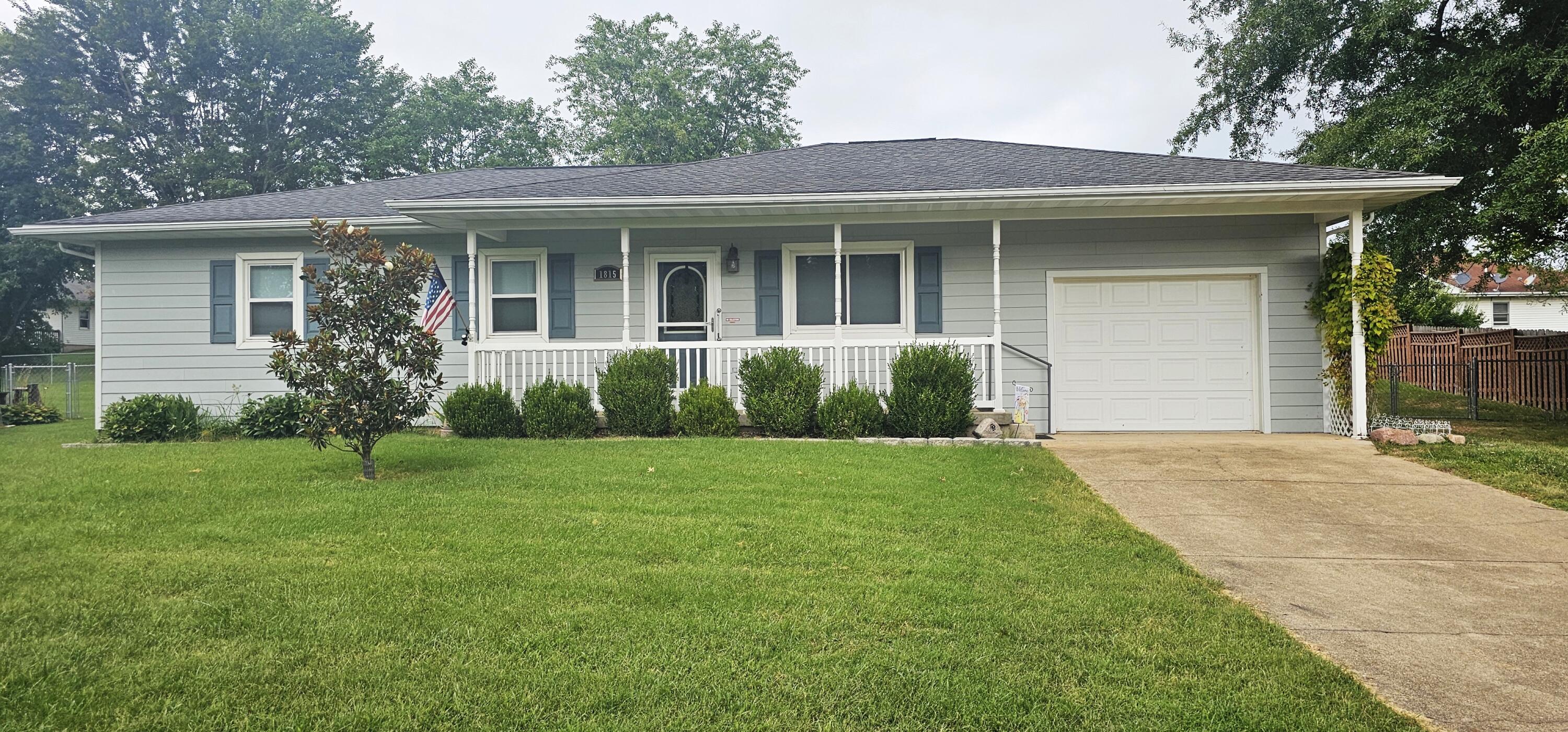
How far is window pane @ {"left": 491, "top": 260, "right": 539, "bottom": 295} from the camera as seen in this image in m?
10.7

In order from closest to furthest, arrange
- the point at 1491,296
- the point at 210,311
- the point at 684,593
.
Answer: the point at 684,593 → the point at 210,311 → the point at 1491,296

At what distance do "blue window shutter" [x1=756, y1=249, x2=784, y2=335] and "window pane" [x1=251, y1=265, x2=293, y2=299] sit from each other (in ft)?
19.8

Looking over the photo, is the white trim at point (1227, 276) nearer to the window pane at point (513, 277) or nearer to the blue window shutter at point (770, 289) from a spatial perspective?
the blue window shutter at point (770, 289)

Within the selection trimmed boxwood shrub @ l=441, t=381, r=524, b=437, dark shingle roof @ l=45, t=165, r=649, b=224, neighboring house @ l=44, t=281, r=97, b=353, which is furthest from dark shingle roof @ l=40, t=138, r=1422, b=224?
neighboring house @ l=44, t=281, r=97, b=353

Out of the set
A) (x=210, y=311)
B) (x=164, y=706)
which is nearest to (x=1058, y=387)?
(x=164, y=706)

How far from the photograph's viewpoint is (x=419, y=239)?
34.5ft

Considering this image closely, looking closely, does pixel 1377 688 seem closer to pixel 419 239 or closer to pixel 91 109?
pixel 419 239

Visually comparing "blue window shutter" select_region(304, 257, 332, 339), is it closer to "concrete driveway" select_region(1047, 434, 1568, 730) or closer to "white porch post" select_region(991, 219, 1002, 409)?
"white porch post" select_region(991, 219, 1002, 409)

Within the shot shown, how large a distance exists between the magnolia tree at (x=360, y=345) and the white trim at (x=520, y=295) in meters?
4.10

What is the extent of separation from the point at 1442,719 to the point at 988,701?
1.39m

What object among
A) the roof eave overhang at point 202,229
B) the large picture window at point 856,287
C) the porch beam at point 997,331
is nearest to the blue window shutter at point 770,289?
the large picture window at point 856,287

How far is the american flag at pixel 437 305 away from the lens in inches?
398

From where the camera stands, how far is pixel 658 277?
10.5 metres

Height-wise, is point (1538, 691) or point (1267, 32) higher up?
point (1267, 32)
